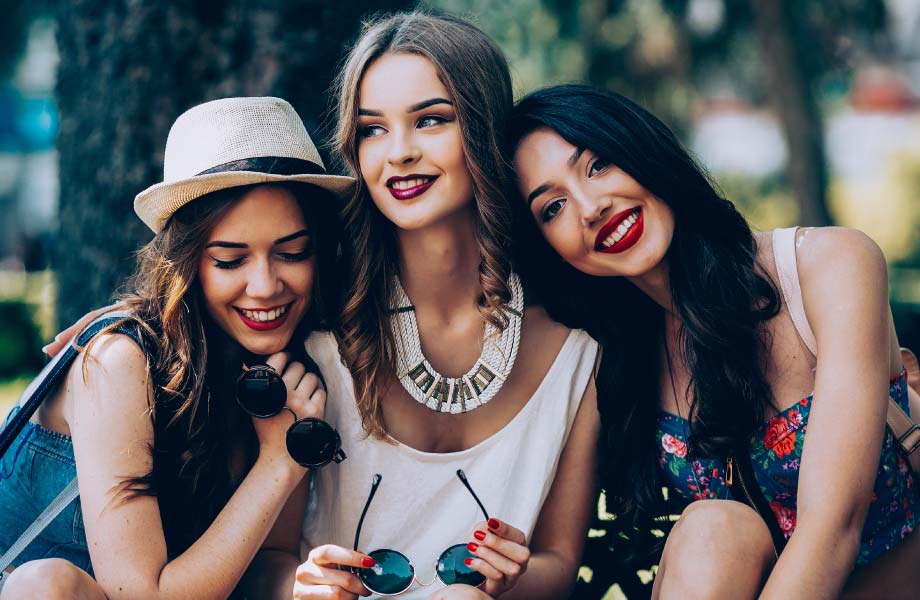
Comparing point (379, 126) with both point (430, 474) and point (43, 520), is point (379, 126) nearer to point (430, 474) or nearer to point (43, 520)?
point (430, 474)

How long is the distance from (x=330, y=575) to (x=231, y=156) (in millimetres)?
1243

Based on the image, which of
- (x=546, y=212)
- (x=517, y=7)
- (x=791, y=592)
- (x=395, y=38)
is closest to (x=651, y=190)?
(x=546, y=212)

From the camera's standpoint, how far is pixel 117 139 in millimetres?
4133

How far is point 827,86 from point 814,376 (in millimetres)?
13823

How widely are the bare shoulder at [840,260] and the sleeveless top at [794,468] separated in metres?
0.06

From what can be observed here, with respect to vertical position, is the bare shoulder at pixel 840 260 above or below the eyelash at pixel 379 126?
below

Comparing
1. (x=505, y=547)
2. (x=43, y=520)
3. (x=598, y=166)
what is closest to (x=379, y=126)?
(x=598, y=166)

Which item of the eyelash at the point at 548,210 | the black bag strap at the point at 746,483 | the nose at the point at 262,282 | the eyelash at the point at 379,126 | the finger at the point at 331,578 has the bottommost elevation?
the finger at the point at 331,578

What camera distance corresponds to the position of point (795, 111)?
38.1ft

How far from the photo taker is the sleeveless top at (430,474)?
3.13m

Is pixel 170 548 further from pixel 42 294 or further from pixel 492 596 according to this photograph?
pixel 42 294

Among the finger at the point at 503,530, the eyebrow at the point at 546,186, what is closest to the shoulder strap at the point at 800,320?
the eyebrow at the point at 546,186

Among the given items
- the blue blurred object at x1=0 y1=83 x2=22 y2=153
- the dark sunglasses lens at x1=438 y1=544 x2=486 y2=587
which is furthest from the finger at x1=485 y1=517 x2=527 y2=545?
the blue blurred object at x1=0 y1=83 x2=22 y2=153

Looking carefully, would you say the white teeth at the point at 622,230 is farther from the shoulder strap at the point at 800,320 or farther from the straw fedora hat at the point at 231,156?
the straw fedora hat at the point at 231,156
